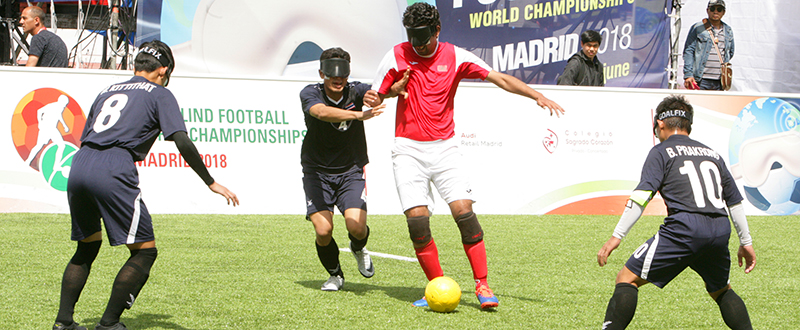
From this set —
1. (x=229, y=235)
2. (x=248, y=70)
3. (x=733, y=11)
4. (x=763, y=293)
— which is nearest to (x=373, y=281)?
(x=229, y=235)

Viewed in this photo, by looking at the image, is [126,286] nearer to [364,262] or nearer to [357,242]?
[357,242]

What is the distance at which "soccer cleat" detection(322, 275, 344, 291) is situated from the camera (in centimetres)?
569

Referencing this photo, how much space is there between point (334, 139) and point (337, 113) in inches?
20.3

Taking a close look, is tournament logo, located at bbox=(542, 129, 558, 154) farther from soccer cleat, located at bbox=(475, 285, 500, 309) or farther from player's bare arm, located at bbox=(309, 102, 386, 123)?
soccer cleat, located at bbox=(475, 285, 500, 309)

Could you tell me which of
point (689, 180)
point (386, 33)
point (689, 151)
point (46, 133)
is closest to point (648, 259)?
point (689, 180)

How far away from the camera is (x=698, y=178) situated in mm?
3852

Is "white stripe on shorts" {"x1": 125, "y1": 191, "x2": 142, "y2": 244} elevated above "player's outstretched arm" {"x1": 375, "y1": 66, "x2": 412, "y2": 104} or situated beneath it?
situated beneath

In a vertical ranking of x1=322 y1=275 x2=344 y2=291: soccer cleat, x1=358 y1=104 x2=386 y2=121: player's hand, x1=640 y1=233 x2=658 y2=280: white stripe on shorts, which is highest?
x1=358 y1=104 x2=386 y2=121: player's hand

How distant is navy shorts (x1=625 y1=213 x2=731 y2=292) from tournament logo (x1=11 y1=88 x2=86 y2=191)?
762 cm

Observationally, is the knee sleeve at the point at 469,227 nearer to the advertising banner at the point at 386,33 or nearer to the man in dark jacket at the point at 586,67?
the man in dark jacket at the point at 586,67

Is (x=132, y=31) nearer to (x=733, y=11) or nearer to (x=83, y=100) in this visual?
(x=83, y=100)

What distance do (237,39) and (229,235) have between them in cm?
430

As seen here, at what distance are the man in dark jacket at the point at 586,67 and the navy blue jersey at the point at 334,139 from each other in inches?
214

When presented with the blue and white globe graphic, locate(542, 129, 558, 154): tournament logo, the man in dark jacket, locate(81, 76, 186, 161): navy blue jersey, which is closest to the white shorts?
locate(81, 76, 186, 161): navy blue jersey
